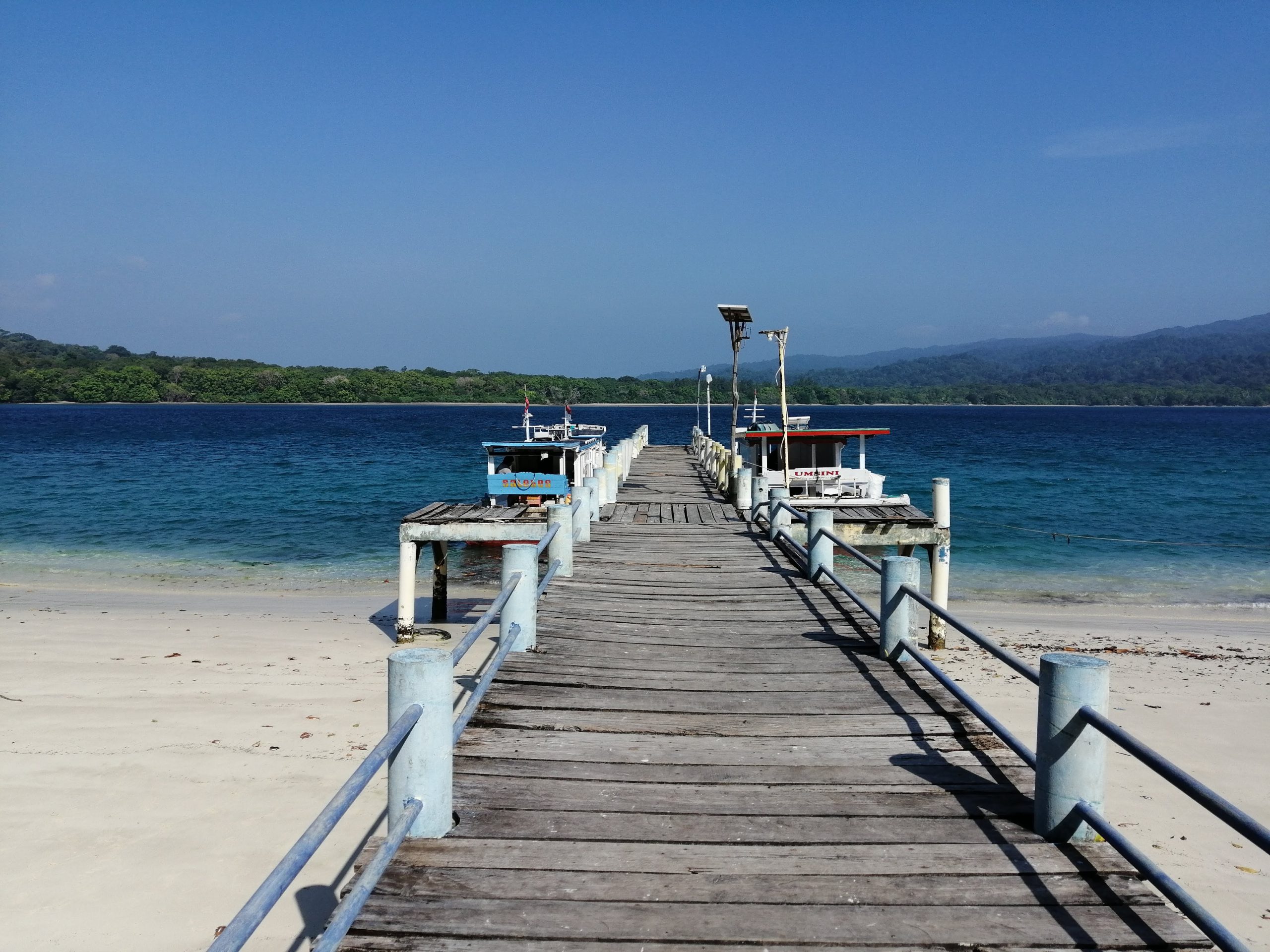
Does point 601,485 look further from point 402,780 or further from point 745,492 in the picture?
point 402,780

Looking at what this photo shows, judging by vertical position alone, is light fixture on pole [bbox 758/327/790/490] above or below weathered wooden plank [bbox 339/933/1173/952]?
above

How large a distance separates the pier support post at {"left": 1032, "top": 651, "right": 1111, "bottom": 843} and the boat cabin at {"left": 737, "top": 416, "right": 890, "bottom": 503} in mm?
17750

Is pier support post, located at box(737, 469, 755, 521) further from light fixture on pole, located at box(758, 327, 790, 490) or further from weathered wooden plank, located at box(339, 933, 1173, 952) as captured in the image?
weathered wooden plank, located at box(339, 933, 1173, 952)

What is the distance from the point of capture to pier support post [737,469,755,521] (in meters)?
15.8

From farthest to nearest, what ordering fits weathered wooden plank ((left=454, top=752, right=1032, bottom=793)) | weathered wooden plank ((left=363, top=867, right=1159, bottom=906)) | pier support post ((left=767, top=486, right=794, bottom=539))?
pier support post ((left=767, top=486, right=794, bottom=539))
weathered wooden plank ((left=454, top=752, right=1032, bottom=793))
weathered wooden plank ((left=363, top=867, right=1159, bottom=906))

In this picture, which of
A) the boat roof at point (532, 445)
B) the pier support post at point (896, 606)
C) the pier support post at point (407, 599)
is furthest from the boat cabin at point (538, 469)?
the pier support post at point (896, 606)

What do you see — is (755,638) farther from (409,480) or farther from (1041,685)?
(409,480)

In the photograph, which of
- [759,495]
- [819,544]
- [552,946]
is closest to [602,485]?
[759,495]

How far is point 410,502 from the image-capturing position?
38094mm

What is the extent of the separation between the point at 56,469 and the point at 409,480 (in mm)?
20372

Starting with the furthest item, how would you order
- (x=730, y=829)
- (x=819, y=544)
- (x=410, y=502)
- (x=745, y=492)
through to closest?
(x=410, y=502) → (x=745, y=492) → (x=819, y=544) → (x=730, y=829)

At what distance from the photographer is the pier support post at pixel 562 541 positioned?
951 cm

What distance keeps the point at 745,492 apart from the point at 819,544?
617 cm

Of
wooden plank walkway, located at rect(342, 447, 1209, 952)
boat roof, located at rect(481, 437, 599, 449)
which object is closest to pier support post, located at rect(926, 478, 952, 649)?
wooden plank walkway, located at rect(342, 447, 1209, 952)
